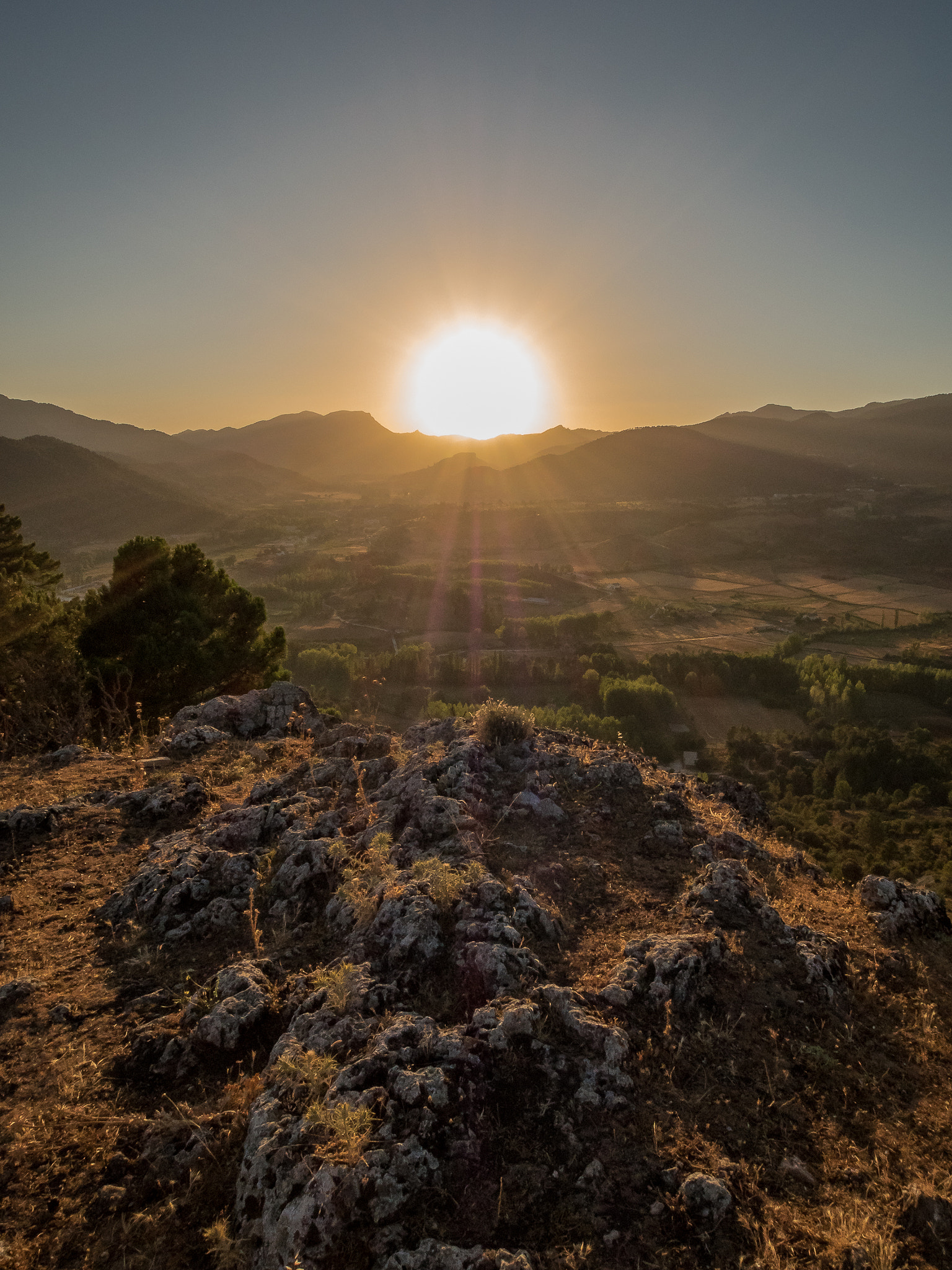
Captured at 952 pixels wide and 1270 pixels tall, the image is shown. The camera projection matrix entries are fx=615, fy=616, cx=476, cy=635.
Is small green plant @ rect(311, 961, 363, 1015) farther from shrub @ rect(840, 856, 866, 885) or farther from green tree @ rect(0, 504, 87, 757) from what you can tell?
shrub @ rect(840, 856, 866, 885)

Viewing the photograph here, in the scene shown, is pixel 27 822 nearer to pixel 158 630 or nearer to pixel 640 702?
pixel 158 630

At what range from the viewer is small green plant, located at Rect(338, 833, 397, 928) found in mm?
6391

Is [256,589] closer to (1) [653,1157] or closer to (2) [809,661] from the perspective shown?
(2) [809,661]

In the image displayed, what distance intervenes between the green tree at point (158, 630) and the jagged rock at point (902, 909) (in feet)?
64.1

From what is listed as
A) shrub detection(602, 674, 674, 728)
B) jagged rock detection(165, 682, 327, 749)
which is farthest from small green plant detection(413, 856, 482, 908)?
shrub detection(602, 674, 674, 728)

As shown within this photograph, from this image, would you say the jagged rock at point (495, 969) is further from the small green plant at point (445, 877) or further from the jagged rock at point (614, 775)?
the jagged rock at point (614, 775)

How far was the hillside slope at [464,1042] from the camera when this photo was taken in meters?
3.69

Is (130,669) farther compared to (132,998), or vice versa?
(130,669)

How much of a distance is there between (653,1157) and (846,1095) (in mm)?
1736

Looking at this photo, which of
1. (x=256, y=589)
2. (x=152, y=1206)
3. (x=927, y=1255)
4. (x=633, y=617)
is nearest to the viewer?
(x=927, y=1255)

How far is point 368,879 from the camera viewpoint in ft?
22.7

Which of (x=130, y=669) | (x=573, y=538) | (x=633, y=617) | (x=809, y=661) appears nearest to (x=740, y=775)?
(x=809, y=661)

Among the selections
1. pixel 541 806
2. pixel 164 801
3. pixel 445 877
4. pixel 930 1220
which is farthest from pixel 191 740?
pixel 930 1220

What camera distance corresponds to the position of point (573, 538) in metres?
166
